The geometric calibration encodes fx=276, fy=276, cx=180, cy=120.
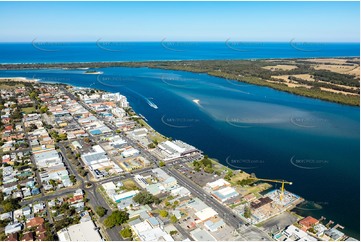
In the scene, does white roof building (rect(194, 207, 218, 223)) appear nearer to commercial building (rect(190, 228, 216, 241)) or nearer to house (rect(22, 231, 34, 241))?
commercial building (rect(190, 228, 216, 241))

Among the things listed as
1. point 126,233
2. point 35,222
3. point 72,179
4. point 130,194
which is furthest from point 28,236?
point 130,194

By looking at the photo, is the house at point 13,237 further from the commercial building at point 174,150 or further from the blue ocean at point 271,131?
the blue ocean at point 271,131

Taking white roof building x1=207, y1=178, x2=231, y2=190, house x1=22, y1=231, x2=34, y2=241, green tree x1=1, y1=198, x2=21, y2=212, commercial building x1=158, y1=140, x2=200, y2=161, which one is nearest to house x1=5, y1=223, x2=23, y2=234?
house x1=22, y1=231, x2=34, y2=241

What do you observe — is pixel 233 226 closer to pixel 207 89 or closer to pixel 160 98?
pixel 160 98

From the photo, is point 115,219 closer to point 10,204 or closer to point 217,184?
A: point 10,204

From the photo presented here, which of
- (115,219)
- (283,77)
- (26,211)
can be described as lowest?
(26,211)

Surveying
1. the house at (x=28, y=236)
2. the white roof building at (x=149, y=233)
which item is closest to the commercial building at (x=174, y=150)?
the white roof building at (x=149, y=233)

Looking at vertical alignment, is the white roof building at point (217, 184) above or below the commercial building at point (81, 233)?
above

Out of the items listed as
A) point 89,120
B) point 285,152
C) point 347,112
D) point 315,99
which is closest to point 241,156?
point 285,152

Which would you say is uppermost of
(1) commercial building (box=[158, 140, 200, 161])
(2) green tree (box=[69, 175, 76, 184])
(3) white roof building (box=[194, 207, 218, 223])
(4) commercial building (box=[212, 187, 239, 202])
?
(1) commercial building (box=[158, 140, 200, 161])
